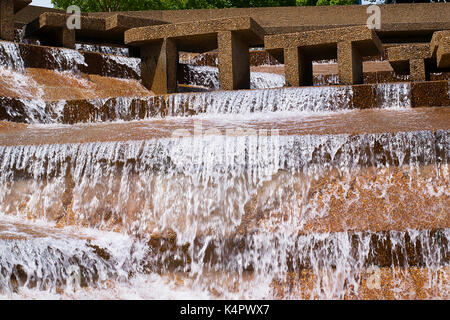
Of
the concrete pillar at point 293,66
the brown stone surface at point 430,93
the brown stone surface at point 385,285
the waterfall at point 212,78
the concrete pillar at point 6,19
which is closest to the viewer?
the brown stone surface at point 385,285

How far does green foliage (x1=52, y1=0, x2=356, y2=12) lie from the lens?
20.1m

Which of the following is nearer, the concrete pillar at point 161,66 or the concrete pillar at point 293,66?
the concrete pillar at point 293,66

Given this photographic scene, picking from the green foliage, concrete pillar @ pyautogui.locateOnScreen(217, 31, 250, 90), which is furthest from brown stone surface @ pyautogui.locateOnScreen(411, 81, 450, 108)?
the green foliage

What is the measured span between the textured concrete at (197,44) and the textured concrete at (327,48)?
1.45 ft

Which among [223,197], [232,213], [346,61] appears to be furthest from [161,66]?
[232,213]

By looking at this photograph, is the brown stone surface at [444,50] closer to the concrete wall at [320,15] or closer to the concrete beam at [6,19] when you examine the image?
the concrete beam at [6,19]

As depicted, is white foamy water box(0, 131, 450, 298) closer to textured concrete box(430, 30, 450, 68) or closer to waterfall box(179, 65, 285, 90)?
textured concrete box(430, 30, 450, 68)

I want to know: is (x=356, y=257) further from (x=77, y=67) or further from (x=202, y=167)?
(x=77, y=67)

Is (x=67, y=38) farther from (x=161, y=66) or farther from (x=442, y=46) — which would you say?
(x=442, y=46)

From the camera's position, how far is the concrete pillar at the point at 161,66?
8875mm

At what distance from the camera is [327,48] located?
8320 millimetres

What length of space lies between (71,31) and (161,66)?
2345 millimetres

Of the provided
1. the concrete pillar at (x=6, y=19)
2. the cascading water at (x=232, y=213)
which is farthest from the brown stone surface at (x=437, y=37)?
the concrete pillar at (x=6, y=19)
